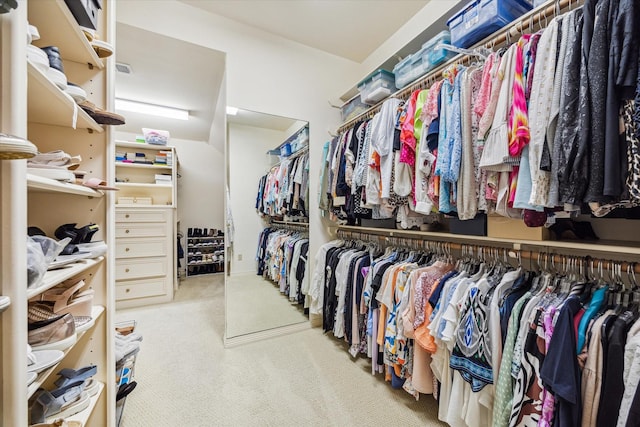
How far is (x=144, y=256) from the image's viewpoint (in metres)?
3.07

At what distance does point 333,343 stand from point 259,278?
94cm

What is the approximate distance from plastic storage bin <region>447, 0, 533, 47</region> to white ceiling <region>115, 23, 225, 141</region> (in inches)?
70.6

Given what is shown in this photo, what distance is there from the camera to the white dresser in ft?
9.62

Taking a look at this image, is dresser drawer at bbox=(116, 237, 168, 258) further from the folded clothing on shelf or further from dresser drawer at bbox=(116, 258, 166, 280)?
the folded clothing on shelf

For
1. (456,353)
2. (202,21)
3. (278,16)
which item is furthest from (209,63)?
(456,353)

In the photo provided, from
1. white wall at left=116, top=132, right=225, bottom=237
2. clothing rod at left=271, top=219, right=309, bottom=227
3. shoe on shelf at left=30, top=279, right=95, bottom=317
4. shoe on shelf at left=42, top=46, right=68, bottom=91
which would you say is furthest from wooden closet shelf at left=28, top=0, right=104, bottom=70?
white wall at left=116, top=132, right=225, bottom=237

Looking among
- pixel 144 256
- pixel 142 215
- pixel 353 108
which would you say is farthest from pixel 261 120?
pixel 144 256

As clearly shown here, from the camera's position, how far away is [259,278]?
2590 millimetres

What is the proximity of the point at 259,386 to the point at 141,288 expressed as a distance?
2.22 m

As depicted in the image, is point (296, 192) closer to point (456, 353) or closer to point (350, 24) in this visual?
point (350, 24)

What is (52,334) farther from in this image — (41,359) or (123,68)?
(123,68)

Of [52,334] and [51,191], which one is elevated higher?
[51,191]

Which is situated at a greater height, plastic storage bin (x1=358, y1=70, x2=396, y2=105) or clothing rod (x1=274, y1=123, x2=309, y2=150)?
plastic storage bin (x1=358, y1=70, x2=396, y2=105)

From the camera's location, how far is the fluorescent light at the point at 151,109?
3.11m
